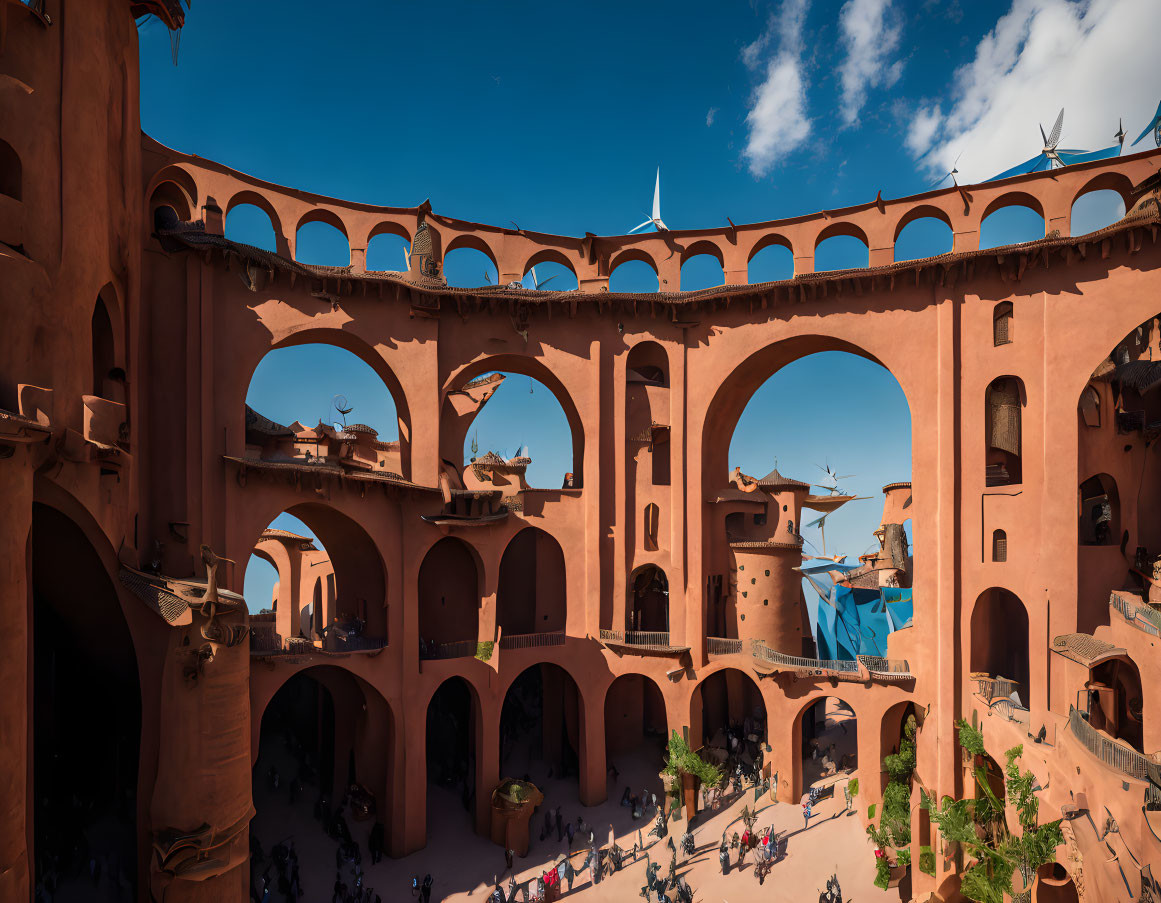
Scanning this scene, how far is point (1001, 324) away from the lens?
22.3 metres

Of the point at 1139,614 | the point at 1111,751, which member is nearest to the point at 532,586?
the point at 1139,614

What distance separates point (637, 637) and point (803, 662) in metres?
5.76

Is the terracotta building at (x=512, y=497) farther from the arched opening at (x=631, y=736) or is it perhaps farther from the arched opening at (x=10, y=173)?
the arched opening at (x=631, y=736)

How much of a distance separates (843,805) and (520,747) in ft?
41.2

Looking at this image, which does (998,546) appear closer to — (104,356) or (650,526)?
(650,526)

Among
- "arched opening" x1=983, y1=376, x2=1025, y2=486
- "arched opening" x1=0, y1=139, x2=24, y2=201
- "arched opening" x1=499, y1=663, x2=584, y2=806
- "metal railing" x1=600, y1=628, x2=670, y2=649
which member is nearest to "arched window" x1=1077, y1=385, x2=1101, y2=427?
"arched opening" x1=983, y1=376, x2=1025, y2=486

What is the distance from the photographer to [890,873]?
20875 mm

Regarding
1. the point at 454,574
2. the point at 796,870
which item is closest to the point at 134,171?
the point at 454,574

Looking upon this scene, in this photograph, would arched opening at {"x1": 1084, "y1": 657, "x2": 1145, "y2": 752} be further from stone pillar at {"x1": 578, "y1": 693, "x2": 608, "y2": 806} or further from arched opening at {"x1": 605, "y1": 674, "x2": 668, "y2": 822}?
stone pillar at {"x1": 578, "y1": 693, "x2": 608, "y2": 806}

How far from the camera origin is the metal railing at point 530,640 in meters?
25.2

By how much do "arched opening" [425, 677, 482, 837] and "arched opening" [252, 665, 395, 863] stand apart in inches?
76.6

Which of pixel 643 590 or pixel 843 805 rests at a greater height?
pixel 643 590

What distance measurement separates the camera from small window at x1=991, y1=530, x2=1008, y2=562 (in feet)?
71.9

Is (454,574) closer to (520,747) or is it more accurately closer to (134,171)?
(520,747)
